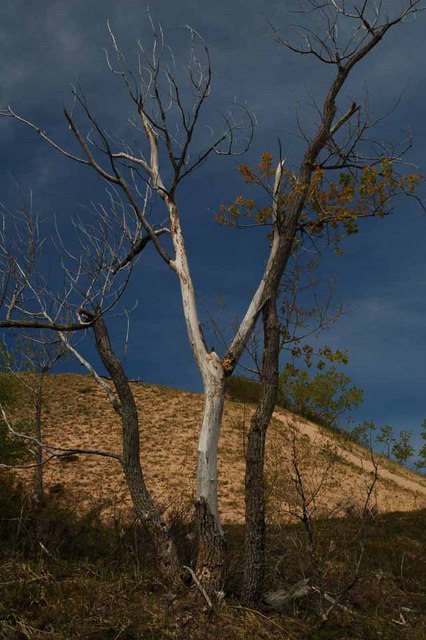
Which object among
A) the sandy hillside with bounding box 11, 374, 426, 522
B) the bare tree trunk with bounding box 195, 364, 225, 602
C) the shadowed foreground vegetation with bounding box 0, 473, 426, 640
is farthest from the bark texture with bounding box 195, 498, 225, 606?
the sandy hillside with bounding box 11, 374, 426, 522

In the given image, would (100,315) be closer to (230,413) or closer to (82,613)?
(82,613)

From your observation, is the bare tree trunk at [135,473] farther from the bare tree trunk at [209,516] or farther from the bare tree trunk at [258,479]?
the bare tree trunk at [258,479]

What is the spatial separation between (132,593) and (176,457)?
20.7 meters

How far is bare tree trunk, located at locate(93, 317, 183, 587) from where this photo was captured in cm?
898

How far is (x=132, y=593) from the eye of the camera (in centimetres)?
821

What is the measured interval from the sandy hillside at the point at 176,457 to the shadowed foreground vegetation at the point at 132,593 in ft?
36.9

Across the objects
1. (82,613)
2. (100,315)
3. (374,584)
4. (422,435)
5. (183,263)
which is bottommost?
(82,613)

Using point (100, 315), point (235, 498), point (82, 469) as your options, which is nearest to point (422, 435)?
point (235, 498)

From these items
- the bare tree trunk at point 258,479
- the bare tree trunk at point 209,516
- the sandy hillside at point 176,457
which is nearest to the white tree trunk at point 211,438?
the bare tree trunk at point 209,516

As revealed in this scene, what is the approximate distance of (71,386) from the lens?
119 ft

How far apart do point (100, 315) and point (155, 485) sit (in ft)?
53.5

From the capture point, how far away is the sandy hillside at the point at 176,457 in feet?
79.8

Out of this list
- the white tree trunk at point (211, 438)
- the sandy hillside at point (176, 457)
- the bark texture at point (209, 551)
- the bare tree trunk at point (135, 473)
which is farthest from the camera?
the sandy hillside at point (176, 457)

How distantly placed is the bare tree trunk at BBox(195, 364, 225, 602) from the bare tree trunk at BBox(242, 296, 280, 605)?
438 mm
